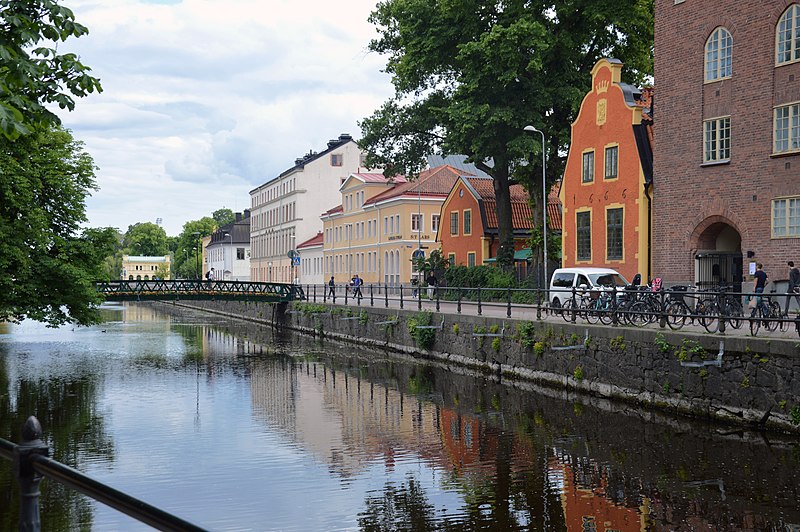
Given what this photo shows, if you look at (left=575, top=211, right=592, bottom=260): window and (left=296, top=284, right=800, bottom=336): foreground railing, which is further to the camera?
(left=575, top=211, right=592, bottom=260): window

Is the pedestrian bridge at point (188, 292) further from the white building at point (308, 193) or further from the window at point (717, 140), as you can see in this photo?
the white building at point (308, 193)

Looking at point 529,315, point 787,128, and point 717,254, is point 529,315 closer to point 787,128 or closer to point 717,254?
point 717,254

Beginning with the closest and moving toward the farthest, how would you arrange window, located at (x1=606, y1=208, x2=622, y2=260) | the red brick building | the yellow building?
the red brick building, window, located at (x1=606, y1=208, x2=622, y2=260), the yellow building

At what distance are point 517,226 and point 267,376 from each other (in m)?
26.5

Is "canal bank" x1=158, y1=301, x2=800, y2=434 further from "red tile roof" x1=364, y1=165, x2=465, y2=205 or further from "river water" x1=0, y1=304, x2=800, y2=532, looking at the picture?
"red tile roof" x1=364, y1=165, x2=465, y2=205

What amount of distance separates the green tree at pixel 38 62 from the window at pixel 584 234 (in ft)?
107

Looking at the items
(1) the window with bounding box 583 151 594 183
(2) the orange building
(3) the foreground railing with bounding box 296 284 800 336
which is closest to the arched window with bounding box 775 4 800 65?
(3) the foreground railing with bounding box 296 284 800 336

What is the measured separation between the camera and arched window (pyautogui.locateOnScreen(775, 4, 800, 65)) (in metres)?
27.9

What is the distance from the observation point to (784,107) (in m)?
28.4

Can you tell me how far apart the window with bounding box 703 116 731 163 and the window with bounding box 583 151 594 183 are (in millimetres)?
8247

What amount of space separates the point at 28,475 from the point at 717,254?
104 ft

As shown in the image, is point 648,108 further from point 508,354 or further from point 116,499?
point 116,499

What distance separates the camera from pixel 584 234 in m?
40.2

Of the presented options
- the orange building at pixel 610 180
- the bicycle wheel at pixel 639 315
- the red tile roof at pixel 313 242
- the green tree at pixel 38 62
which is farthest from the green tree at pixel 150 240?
the green tree at pixel 38 62
